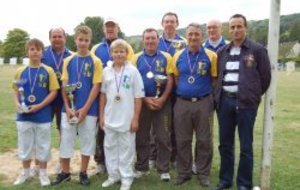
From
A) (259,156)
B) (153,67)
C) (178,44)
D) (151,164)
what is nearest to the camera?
(153,67)

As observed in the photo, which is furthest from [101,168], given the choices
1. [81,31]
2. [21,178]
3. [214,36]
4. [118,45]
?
[214,36]

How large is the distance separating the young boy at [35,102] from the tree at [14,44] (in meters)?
92.9

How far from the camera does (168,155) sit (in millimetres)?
7602

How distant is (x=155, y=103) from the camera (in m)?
7.30

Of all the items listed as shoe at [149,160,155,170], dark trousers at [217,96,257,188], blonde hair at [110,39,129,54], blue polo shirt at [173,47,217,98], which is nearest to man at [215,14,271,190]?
dark trousers at [217,96,257,188]

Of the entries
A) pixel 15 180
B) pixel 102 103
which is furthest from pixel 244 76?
pixel 15 180

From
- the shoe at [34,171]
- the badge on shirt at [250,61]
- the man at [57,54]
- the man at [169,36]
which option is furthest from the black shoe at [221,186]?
the shoe at [34,171]

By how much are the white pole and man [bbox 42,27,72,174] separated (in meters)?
3.06

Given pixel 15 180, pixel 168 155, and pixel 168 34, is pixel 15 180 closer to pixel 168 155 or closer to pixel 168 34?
pixel 168 155

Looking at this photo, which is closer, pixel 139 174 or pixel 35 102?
pixel 35 102

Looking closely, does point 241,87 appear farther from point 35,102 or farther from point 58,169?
point 58,169

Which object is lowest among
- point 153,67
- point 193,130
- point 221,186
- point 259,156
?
point 259,156

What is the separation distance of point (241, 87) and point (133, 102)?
156 cm

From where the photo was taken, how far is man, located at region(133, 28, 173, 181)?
289 inches
